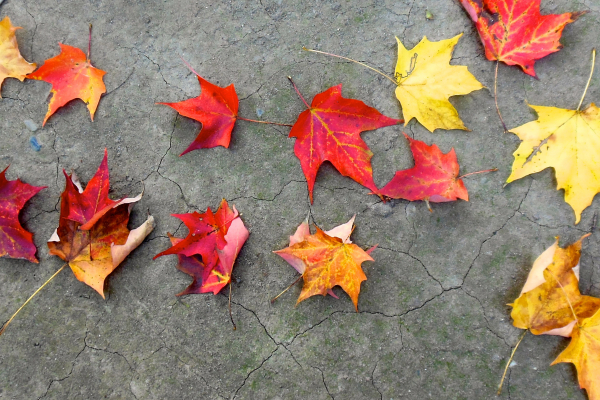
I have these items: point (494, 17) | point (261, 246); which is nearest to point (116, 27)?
point (261, 246)

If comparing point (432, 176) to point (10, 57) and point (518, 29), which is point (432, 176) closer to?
point (518, 29)

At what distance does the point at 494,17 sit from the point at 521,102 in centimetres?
38

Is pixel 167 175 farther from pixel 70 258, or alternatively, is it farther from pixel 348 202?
pixel 348 202

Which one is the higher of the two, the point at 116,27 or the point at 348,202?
the point at 116,27

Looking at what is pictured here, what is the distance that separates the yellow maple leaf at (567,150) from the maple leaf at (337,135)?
590 millimetres

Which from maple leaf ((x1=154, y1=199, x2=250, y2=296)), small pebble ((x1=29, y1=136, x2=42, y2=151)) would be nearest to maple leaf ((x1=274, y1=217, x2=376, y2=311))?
maple leaf ((x1=154, y1=199, x2=250, y2=296))

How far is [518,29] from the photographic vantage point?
161 centimetres

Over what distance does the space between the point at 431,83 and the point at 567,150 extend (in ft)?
1.97

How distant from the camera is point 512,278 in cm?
162

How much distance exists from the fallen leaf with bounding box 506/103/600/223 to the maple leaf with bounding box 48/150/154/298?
1717mm

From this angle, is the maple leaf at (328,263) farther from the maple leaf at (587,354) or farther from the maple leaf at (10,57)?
the maple leaf at (10,57)

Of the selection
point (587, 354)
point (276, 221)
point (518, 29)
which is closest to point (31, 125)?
point (276, 221)

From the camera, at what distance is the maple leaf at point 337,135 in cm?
163

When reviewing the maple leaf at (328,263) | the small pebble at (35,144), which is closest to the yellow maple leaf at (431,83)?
the maple leaf at (328,263)
